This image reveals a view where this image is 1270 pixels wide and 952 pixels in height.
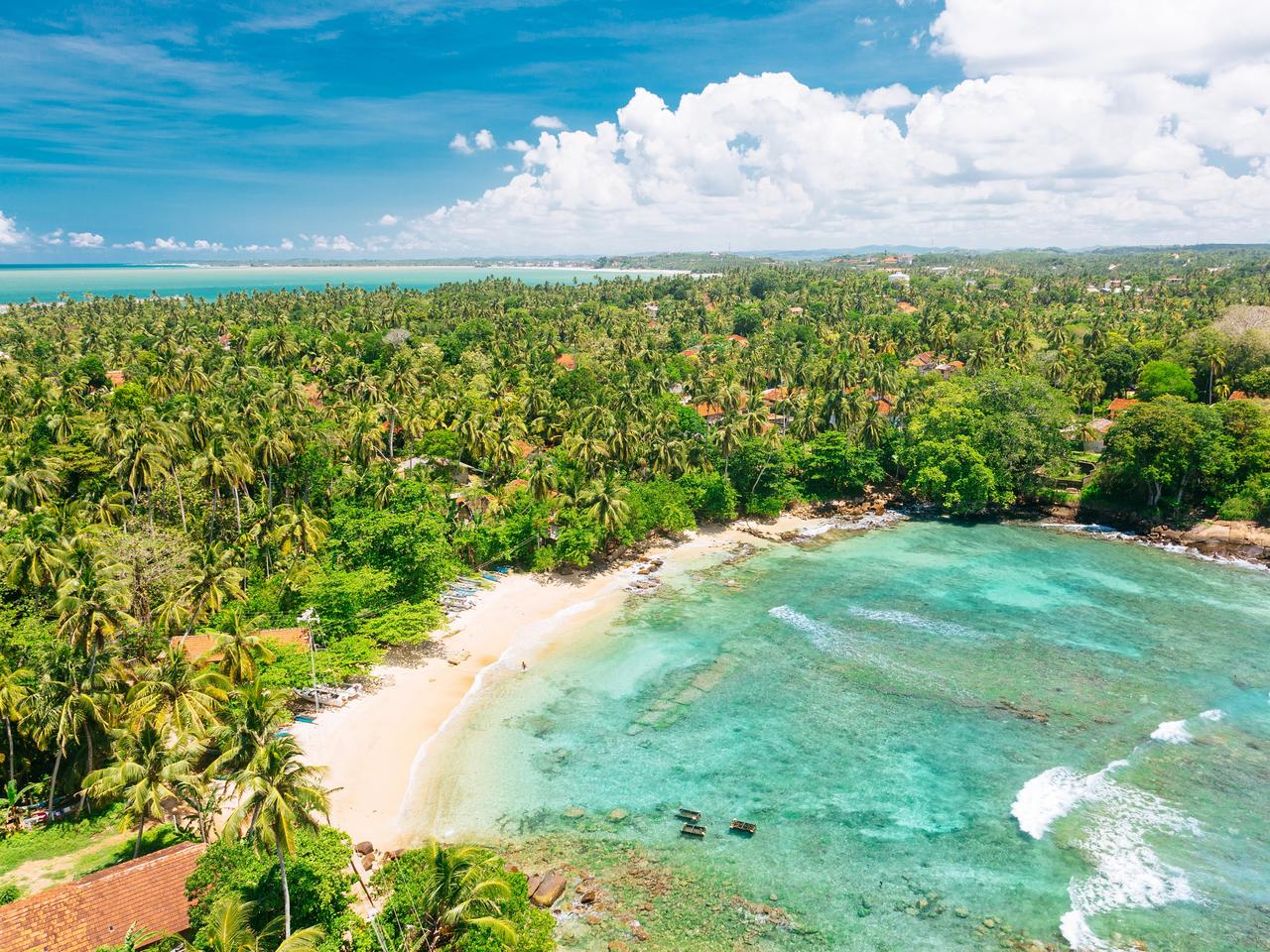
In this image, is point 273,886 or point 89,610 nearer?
point 273,886

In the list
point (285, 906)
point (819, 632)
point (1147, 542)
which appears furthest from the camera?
point (1147, 542)

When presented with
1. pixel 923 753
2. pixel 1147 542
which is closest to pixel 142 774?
pixel 923 753

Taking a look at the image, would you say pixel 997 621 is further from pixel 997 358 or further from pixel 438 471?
pixel 997 358

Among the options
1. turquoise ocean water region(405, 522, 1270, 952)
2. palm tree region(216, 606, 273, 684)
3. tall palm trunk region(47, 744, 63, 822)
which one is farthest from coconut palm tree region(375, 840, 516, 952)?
tall palm trunk region(47, 744, 63, 822)

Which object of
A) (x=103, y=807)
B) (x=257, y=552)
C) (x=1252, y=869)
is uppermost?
(x=257, y=552)

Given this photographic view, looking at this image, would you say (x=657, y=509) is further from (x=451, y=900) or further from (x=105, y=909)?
(x=105, y=909)

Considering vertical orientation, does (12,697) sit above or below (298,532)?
below

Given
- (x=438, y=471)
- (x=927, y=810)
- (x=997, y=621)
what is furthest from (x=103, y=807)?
(x=997, y=621)
